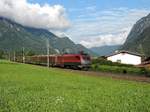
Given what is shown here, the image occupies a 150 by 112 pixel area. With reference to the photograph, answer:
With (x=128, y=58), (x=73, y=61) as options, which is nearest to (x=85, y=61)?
(x=73, y=61)

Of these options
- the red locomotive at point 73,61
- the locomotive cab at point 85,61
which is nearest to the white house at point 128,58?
the red locomotive at point 73,61

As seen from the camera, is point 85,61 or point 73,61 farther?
point 73,61

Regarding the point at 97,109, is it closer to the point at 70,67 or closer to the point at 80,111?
the point at 80,111

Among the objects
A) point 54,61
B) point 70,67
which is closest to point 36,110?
point 70,67

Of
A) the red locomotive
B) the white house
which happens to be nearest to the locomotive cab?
the red locomotive

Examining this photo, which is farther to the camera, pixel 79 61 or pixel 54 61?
pixel 54 61

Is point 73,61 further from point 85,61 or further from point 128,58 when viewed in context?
point 128,58

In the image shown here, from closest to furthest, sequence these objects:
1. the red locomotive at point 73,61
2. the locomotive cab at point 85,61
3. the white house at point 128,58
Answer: the locomotive cab at point 85,61
the red locomotive at point 73,61
the white house at point 128,58

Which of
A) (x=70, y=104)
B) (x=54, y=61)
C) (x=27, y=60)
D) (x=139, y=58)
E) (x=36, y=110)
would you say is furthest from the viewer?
(x=27, y=60)

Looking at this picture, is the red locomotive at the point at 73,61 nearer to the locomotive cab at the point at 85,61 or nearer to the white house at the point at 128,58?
the locomotive cab at the point at 85,61

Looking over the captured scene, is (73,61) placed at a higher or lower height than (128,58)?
lower

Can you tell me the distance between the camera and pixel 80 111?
15273 millimetres

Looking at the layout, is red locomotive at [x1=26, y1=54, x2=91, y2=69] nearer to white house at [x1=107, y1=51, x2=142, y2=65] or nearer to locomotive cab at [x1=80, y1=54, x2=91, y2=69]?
locomotive cab at [x1=80, y1=54, x2=91, y2=69]

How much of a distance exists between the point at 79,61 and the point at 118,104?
63.8 meters
